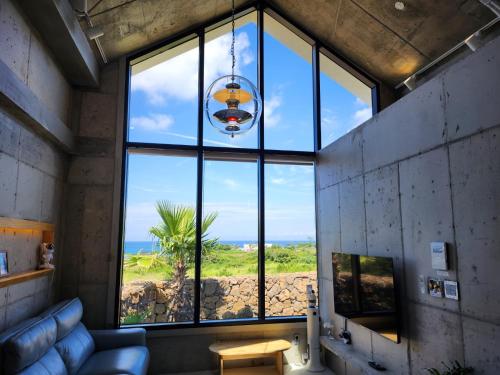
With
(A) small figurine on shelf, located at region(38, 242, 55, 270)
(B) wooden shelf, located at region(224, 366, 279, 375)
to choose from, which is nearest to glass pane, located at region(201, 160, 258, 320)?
(B) wooden shelf, located at region(224, 366, 279, 375)

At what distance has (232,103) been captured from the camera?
256 centimetres

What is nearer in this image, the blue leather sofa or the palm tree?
the blue leather sofa

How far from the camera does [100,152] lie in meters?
4.59

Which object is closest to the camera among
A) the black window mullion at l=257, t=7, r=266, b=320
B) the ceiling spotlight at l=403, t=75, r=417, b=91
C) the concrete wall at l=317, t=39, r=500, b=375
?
the concrete wall at l=317, t=39, r=500, b=375

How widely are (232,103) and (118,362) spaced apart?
2687 mm

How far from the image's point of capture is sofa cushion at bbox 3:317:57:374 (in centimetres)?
242

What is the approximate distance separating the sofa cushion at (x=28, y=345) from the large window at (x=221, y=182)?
155 cm

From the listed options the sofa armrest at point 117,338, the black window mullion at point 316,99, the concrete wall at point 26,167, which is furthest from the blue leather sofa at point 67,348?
the black window mullion at point 316,99

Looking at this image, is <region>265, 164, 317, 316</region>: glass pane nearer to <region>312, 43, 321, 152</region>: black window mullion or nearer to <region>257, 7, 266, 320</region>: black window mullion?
<region>257, 7, 266, 320</region>: black window mullion

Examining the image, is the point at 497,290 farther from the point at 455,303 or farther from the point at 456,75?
the point at 456,75

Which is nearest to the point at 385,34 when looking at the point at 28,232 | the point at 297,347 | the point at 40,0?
the point at 40,0

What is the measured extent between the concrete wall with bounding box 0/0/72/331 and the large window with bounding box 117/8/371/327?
3.10 ft

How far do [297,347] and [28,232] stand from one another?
3496mm

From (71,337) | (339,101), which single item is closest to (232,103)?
(71,337)
